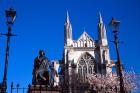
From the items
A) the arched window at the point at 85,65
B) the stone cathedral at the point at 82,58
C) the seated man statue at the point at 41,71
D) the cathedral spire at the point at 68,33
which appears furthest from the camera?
the cathedral spire at the point at 68,33

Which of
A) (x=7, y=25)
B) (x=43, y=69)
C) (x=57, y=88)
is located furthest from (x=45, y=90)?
(x=7, y=25)

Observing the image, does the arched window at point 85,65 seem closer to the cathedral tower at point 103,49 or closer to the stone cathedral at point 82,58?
the stone cathedral at point 82,58

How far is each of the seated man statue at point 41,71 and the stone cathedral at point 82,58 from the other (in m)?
33.1

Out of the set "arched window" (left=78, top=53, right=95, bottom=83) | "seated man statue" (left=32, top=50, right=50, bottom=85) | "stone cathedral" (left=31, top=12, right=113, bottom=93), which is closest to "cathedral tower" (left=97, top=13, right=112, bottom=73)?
"stone cathedral" (left=31, top=12, right=113, bottom=93)

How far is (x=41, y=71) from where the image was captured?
11.7m

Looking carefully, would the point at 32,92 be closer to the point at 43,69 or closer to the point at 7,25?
the point at 43,69

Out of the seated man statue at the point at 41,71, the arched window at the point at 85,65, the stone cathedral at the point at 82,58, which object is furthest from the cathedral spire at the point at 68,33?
the seated man statue at the point at 41,71

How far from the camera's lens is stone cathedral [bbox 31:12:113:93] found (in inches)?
1816

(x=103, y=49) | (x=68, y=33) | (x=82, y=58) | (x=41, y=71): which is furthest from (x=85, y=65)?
(x=41, y=71)

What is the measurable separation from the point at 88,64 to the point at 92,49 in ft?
9.49

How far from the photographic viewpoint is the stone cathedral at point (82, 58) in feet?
151

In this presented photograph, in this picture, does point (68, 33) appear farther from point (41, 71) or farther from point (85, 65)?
point (41, 71)

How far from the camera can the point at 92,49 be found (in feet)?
162

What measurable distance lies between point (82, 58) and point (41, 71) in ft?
122
